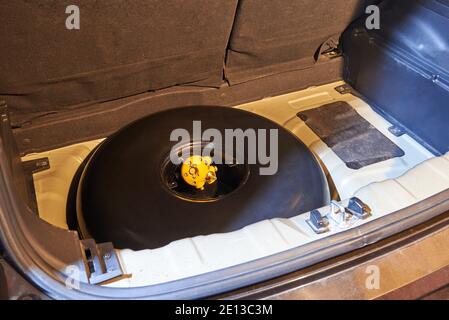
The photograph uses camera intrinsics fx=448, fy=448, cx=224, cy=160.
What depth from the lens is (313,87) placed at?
173 cm

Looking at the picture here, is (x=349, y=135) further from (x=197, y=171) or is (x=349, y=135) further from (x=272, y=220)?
(x=272, y=220)

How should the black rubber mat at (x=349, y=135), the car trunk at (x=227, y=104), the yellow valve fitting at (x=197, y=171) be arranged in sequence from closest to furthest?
the car trunk at (x=227, y=104), the yellow valve fitting at (x=197, y=171), the black rubber mat at (x=349, y=135)

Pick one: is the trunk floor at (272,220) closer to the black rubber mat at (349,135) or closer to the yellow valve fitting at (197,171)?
the black rubber mat at (349,135)

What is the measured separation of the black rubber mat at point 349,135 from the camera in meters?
1.44

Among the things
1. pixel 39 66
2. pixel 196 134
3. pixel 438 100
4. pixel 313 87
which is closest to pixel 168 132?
pixel 196 134

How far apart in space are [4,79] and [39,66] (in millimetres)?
89

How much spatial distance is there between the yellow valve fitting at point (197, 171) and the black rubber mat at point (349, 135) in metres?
0.46

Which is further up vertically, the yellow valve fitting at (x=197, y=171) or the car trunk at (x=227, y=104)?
the car trunk at (x=227, y=104)

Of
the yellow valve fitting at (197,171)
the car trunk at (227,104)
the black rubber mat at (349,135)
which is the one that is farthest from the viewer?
the black rubber mat at (349,135)

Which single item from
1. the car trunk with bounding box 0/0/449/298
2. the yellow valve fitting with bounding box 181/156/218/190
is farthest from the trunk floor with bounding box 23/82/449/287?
the yellow valve fitting with bounding box 181/156/218/190

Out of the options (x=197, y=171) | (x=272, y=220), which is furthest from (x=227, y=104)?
(x=272, y=220)

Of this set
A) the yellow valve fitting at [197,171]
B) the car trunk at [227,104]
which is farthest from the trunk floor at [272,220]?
the yellow valve fitting at [197,171]

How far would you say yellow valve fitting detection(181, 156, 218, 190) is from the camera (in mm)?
1232
